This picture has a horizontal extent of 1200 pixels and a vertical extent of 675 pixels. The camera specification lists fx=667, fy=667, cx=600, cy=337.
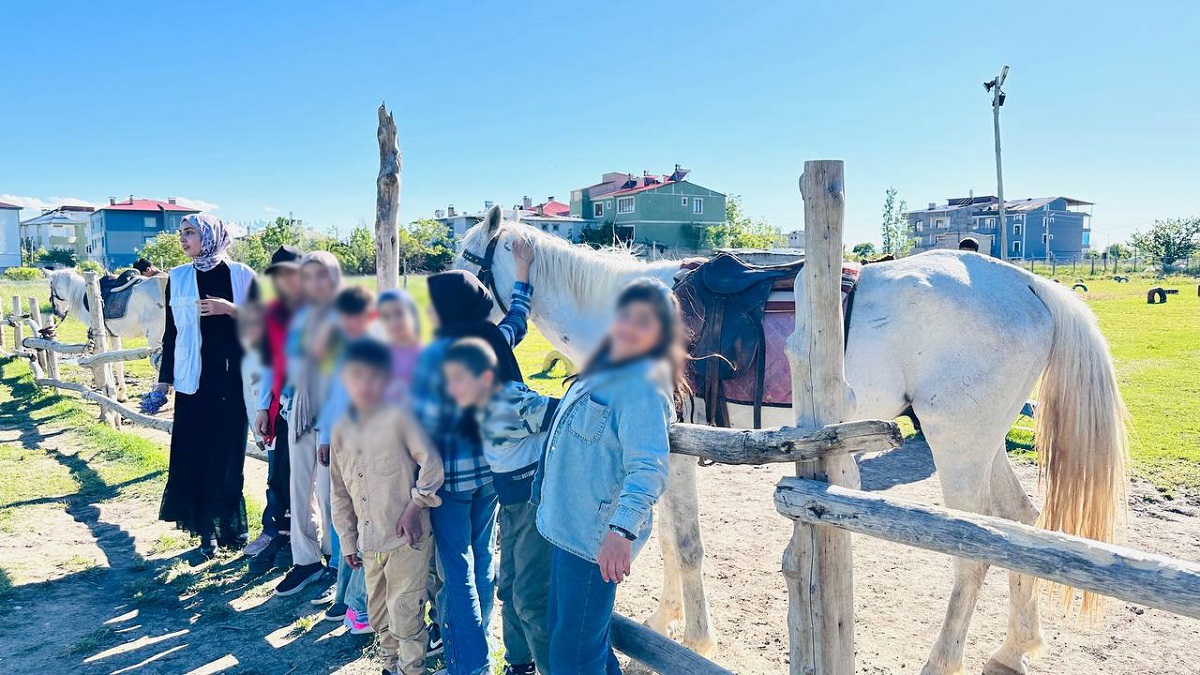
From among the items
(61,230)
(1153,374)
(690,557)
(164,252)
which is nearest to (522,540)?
(690,557)

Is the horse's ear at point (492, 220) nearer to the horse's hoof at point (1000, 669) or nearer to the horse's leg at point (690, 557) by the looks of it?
the horse's leg at point (690, 557)

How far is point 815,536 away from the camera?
7.63 ft

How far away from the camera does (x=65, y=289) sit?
13.2m

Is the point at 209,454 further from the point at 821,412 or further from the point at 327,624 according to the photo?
the point at 821,412

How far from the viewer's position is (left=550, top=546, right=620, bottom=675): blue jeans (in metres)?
2.00

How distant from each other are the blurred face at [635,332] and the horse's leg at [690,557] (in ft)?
7.24

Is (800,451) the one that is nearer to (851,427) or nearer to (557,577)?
(851,427)

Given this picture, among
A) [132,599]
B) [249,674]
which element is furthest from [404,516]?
[132,599]

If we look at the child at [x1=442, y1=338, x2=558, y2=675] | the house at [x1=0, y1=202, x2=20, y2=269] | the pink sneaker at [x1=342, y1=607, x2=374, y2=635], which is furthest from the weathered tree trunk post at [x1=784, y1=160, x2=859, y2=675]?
the house at [x1=0, y1=202, x2=20, y2=269]

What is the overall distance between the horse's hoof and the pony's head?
1534 centimetres

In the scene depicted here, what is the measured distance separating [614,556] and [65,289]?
15.7 m

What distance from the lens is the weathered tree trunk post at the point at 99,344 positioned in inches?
326

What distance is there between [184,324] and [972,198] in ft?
246

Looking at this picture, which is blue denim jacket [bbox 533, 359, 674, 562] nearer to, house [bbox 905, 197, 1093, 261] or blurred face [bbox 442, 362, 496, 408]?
blurred face [bbox 442, 362, 496, 408]
